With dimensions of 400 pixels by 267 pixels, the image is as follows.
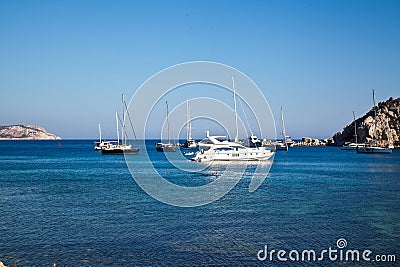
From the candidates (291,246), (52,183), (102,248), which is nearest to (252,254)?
(291,246)

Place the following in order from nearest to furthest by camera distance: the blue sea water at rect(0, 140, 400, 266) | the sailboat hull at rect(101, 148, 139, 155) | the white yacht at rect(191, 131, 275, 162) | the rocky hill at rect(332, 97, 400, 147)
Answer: the blue sea water at rect(0, 140, 400, 266) → the white yacht at rect(191, 131, 275, 162) → the sailboat hull at rect(101, 148, 139, 155) → the rocky hill at rect(332, 97, 400, 147)

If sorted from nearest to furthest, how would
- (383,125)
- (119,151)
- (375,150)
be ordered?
(119,151) → (375,150) → (383,125)

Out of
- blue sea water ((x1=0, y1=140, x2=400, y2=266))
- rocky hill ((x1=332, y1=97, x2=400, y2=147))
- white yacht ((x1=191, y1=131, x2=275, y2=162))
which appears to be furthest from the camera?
rocky hill ((x1=332, y1=97, x2=400, y2=147))

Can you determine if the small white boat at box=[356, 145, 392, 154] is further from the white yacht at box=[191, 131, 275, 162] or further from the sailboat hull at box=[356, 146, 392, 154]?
the white yacht at box=[191, 131, 275, 162]

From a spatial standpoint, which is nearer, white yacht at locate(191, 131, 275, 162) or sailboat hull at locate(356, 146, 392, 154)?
white yacht at locate(191, 131, 275, 162)

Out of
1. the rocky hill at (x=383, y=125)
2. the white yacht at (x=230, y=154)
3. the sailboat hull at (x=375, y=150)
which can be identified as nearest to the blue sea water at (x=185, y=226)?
the white yacht at (x=230, y=154)

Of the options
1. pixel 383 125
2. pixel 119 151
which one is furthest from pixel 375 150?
pixel 119 151

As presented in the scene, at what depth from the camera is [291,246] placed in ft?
61.9

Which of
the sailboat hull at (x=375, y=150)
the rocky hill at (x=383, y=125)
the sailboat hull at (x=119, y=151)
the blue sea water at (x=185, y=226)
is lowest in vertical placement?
the blue sea water at (x=185, y=226)

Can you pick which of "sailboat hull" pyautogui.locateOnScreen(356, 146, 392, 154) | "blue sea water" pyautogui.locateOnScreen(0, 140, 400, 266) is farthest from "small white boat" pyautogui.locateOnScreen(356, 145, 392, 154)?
"blue sea water" pyautogui.locateOnScreen(0, 140, 400, 266)

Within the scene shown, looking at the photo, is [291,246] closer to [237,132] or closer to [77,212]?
[77,212]

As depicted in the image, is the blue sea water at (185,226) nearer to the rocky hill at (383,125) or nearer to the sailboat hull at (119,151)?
the sailboat hull at (119,151)

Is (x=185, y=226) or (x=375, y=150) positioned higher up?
(x=375, y=150)

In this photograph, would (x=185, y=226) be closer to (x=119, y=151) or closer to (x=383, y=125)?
(x=119, y=151)
